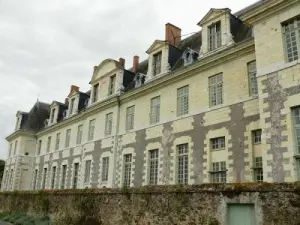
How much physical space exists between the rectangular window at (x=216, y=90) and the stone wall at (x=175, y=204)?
5.96 metres

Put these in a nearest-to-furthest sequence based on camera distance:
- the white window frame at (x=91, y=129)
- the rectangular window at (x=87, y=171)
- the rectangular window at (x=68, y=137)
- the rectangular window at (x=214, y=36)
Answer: the rectangular window at (x=214, y=36)
the rectangular window at (x=87, y=171)
the white window frame at (x=91, y=129)
the rectangular window at (x=68, y=137)

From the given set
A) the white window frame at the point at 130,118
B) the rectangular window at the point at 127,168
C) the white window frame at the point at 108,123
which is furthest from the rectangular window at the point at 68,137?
the rectangular window at the point at 127,168

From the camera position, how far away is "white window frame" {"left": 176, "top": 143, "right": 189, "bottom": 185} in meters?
14.1

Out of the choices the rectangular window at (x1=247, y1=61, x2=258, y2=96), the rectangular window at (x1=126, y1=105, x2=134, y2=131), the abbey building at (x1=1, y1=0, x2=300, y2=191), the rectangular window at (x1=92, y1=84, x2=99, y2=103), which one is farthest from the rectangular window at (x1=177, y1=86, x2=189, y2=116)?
the rectangular window at (x1=92, y1=84, x2=99, y2=103)

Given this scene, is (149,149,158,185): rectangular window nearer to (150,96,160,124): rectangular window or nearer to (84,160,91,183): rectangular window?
(150,96,160,124): rectangular window

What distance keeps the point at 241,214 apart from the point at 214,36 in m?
9.83

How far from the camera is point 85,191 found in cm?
1149

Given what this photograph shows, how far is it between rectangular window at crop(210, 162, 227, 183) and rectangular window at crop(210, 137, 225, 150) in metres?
0.63

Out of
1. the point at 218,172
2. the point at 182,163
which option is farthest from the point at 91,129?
the point at 218,172

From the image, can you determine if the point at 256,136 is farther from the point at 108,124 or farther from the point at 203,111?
the point at 108,124

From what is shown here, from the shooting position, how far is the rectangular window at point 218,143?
12913 millimetres

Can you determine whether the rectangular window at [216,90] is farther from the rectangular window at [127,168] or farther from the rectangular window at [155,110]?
the rectangular window at [127,168]

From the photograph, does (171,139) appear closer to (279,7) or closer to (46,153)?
(279,7)

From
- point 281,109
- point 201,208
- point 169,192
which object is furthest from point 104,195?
point 281,109
